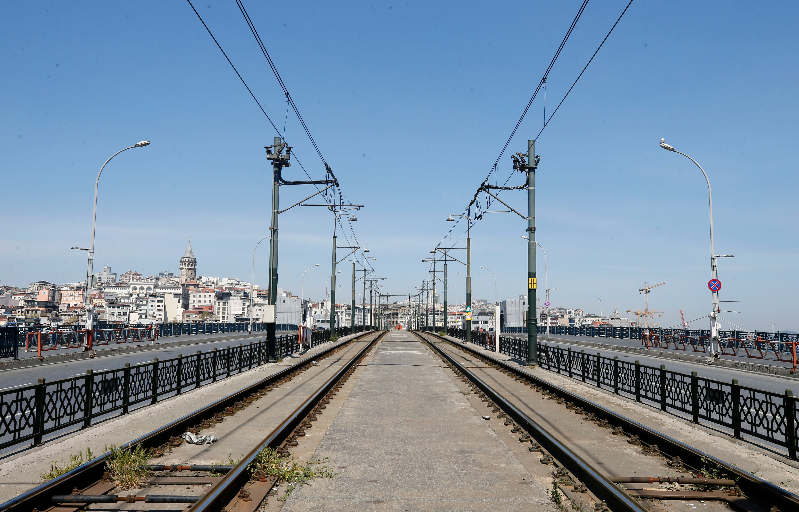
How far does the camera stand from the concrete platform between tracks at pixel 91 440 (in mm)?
7695

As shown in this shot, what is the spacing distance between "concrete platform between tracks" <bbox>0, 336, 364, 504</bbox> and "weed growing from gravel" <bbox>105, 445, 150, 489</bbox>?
2.58 feet

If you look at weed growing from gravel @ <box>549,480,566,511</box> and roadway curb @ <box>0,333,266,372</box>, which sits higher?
weed growing from gravel @ <box>549,480,566,511</box>

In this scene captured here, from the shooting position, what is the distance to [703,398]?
40.7ft

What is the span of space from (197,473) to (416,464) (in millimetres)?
2830

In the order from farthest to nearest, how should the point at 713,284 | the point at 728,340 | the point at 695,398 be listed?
the point at 728,340 → the point at 713,284 → the point at 695,398

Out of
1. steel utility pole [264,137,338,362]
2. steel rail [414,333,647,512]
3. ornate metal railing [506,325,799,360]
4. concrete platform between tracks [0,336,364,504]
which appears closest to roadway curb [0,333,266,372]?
steel utility pole [264,137,338,362]

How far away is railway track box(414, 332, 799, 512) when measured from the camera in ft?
22.4

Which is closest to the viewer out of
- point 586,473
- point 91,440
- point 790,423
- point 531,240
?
point 586,473

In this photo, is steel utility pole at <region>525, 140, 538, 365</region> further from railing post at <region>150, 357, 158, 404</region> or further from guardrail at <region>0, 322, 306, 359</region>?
guardrail at <region>0, 322, 306, 359</region>

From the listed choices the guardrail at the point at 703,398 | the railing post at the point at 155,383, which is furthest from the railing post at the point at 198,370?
the guardrail at the point at 703,398

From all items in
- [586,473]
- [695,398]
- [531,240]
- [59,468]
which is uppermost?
[531,240]

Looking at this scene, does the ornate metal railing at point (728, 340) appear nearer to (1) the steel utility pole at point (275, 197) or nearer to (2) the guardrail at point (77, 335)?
(1) the steel utility pole at point (275, 197)

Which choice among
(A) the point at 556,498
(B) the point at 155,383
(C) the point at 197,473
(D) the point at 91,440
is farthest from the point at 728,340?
(C) the point at 197,473

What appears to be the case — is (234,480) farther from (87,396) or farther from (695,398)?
(695,398)
